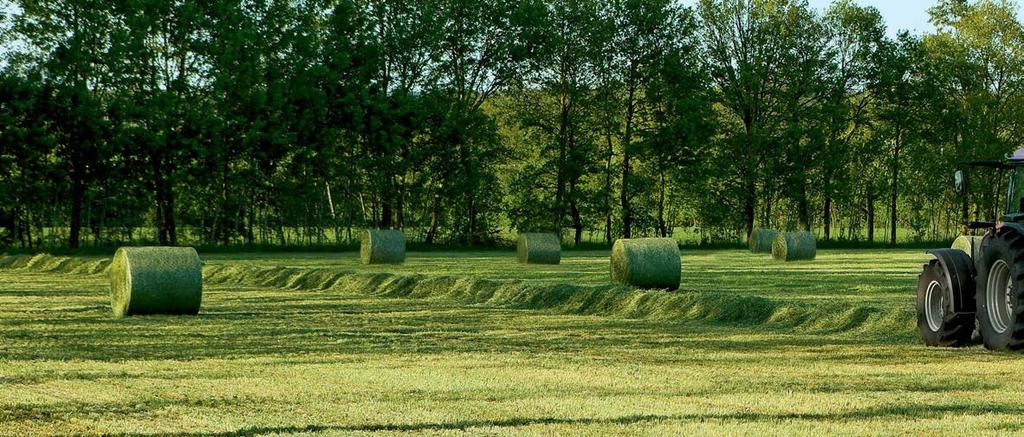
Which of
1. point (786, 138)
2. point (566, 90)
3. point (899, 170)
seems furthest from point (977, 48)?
point (566, 90)

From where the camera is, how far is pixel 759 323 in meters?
16.4

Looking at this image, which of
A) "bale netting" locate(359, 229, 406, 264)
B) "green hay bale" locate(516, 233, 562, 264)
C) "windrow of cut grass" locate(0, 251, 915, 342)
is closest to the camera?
"windrow of cut grass" locate(0, 251, 915, 342)

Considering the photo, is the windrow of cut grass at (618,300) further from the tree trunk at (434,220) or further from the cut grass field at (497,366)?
the tree trunk at (434,220)

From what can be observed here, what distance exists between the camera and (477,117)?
4803cm

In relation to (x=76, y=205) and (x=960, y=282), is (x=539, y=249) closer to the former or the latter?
(x=76, y=205)

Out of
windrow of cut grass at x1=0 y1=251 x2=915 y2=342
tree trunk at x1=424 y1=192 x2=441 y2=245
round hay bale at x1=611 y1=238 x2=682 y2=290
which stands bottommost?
windrow of cut grass at x1=0 y1=251 x2=915 y2=342

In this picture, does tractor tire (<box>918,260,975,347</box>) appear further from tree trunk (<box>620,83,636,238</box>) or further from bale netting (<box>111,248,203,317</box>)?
tree trunk (<box>620,83,636,238</box>)

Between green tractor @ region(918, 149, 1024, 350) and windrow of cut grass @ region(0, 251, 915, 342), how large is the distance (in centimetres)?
77

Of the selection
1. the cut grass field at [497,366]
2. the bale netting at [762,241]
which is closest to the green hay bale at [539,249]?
the bale netting at [762,241]

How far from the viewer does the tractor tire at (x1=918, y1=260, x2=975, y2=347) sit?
13.3 m

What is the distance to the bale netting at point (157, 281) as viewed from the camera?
1666 cm

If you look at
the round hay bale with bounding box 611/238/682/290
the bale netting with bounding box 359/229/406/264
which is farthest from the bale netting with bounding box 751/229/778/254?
the round hay bale with bounding box 611/238/682/290

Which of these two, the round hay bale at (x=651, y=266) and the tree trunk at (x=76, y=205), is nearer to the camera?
the round hay bale at (x=651, y=266)

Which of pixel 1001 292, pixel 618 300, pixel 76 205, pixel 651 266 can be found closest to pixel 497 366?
pixel 1001 292
